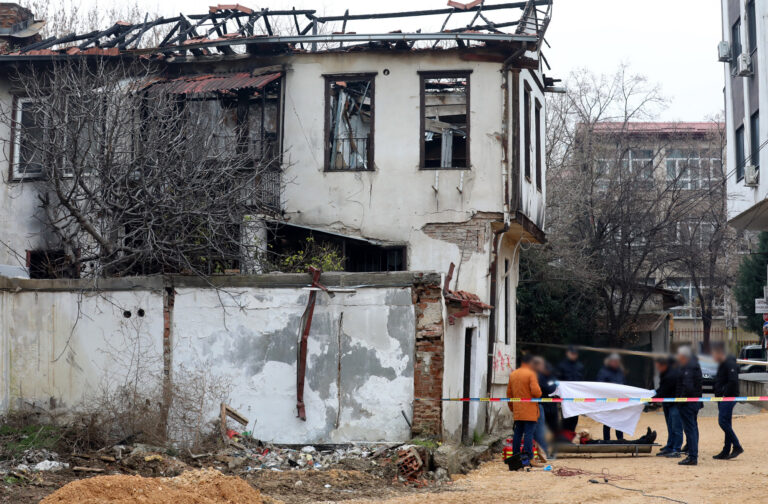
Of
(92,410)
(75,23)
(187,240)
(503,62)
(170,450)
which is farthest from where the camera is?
(75,23)

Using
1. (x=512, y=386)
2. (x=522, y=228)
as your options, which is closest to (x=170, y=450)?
(x=512, y=386)

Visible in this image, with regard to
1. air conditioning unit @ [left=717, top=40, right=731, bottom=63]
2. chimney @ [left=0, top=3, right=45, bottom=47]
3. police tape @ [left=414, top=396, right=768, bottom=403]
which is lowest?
police tape @ [left=414, top=396, right=768, bottom=403]

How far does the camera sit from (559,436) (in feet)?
47.7

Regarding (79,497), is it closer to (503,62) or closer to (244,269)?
(244,269)

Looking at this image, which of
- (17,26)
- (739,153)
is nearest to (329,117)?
(17,26)

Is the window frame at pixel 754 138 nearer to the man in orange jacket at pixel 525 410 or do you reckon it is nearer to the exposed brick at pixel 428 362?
the man in orange jacket at pixel 525 410

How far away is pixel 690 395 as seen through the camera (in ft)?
44.8

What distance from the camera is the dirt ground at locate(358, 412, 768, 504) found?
10.0m

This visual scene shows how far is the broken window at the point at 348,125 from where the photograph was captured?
56.6 ft

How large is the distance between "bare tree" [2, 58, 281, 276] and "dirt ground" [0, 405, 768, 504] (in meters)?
4.18

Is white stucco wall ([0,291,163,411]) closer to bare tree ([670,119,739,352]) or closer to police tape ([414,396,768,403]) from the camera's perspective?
police tape ([414,396,768,403])

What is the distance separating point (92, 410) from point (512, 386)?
20.2ft

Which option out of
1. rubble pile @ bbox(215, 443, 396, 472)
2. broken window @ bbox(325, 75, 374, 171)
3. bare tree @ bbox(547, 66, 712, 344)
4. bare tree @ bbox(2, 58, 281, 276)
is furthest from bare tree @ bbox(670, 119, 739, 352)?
rubble pile @ bbox(215, 443, 396, 472)

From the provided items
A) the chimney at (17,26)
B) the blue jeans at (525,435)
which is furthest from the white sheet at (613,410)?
the chimney at (17,26)
